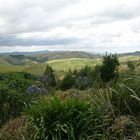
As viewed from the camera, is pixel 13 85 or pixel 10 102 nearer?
pixel 10 102

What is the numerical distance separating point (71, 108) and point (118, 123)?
Answer: 87cm

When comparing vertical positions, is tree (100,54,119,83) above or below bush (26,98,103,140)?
below

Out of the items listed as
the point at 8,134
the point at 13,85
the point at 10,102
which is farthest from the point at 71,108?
the point at 13,85

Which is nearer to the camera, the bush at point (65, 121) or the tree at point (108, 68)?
the bush at point (65, 121)

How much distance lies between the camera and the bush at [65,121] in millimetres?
6148

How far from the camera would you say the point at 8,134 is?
6.95m

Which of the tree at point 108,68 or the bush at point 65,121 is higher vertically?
the bush at point 65,121

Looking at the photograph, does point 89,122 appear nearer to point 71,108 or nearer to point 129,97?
point 71,108

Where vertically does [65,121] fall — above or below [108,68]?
above

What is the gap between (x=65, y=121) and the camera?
632cm

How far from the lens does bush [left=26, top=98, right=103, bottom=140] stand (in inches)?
242

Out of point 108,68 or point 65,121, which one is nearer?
point 65,121

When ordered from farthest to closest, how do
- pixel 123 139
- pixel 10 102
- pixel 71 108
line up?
pixel 10 102 < pixel 71 108 < pixel 123 139

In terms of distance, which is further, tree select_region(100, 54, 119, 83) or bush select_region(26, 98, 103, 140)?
tree select_region(100, 54, 119, 83)
